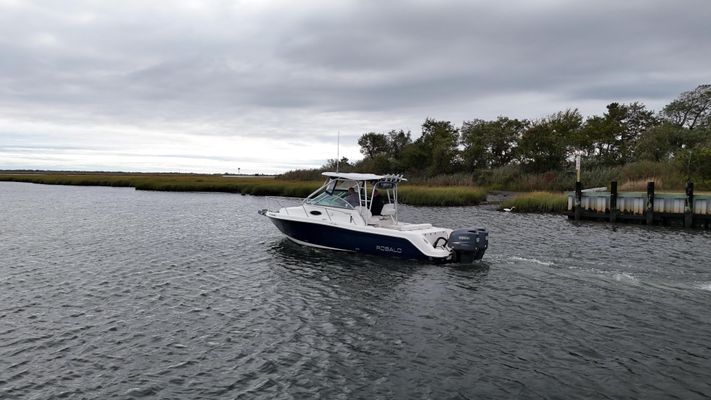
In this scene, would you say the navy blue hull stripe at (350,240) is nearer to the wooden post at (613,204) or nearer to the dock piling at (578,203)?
the wooden post at (613,204)

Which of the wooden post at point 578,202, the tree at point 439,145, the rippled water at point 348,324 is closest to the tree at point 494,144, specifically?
the tree at point 439,145

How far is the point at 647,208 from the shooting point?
3144cm

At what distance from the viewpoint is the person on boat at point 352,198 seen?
1992cm

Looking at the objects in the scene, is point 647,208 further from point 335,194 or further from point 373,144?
point 373,144

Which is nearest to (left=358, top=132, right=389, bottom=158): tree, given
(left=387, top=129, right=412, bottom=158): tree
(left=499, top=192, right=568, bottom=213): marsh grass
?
(left=387, top=129, right=412, bottom=158): tree

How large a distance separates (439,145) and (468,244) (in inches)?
2370

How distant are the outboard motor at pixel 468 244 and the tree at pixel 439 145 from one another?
2251 inches

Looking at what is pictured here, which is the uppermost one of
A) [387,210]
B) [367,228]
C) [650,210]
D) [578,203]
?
[578,203]

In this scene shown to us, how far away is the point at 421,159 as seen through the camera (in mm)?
78688

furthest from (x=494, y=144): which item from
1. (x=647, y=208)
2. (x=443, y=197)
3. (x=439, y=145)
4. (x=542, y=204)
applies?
(x=647, y=208)

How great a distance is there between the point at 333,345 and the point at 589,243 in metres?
17.2

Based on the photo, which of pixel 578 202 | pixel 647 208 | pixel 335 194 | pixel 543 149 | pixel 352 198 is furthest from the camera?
pixel 543 149

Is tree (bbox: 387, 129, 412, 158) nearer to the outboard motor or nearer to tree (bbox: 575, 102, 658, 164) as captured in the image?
tree (bbox: 575, 102, 658, 164)

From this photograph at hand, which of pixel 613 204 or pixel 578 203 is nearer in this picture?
pixel 613 204
